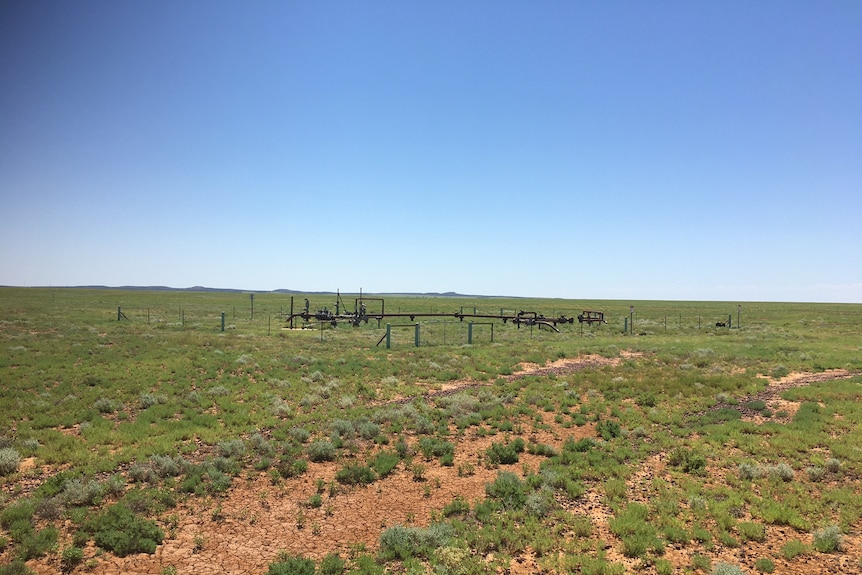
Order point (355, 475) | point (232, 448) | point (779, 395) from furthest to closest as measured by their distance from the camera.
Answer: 1. point (779, 395)
2. point (232, 448)
3. point (355, 475)

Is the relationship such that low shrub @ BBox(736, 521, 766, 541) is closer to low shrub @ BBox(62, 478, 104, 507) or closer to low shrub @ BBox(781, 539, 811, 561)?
low shrub @ BBox(781, 539, 811, 561)

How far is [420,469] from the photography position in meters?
10.9

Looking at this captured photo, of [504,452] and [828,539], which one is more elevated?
[828,539]

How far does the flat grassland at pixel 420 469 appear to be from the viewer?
745 centimetres

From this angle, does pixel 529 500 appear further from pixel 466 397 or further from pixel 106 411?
pixel 106 411

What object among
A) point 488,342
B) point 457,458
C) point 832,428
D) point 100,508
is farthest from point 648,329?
point 100,508

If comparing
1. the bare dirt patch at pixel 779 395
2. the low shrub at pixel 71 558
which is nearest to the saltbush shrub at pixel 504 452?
the bare dirt patch at pixel 779 395

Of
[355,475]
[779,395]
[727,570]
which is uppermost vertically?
[779,395]

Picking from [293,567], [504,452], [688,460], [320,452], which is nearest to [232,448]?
[320,452]

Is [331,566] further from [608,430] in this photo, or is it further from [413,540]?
[608,430]

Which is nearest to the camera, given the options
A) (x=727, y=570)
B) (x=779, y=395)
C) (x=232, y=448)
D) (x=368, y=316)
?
(x=727, y=570)

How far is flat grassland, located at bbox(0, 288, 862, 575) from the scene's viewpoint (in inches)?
293

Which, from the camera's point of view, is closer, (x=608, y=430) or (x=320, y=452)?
(x=320, y=452)

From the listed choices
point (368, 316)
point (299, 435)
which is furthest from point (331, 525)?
point (368, 316)
